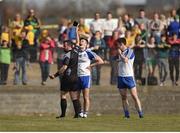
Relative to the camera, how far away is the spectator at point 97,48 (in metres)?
24.3

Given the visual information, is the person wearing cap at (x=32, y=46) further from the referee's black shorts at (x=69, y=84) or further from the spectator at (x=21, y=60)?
the referee's black shorts at (x=69, y=84)

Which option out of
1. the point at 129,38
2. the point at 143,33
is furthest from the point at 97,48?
the point at 143,33

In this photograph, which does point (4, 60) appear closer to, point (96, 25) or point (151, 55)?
point (96, 25)

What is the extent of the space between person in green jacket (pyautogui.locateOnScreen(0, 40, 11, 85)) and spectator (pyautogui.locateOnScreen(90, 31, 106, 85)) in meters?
2.44

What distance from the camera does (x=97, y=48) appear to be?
2438cm

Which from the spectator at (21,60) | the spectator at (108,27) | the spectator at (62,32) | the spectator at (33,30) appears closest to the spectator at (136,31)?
the spectator at (108,27)

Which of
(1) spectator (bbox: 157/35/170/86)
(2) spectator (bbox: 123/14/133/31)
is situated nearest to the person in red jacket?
(2) spectator (bbox: 123/14/133/31)

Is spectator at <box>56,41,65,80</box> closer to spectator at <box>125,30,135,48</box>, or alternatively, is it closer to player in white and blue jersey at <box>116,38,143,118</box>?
spectator at <box>125,30,135,48</box>

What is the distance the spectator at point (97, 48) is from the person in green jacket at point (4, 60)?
8.01 feet

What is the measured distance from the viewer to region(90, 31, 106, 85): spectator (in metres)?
24.3

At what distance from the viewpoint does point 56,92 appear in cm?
2362

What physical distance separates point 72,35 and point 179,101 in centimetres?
355

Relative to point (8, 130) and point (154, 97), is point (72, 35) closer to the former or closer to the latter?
point (154, 97)

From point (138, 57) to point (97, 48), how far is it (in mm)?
1226
